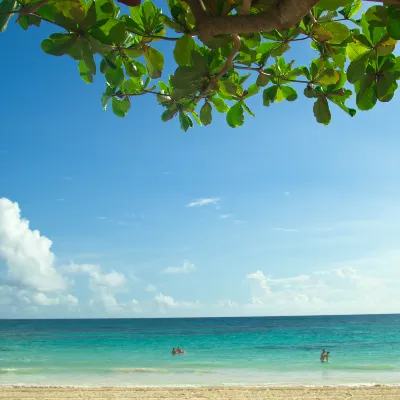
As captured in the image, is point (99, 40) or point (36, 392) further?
point (36, 392)

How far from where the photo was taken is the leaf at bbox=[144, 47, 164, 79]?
1551 millimetres

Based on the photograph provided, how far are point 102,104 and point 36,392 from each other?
34.1 feet

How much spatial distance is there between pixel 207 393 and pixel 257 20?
10.4 metres

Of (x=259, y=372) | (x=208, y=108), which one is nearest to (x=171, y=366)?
(x=259, y=372)

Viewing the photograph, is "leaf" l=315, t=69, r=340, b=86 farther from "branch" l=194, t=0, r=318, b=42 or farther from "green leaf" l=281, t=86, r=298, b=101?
"branch" l=194, t=0, r=318, b=42

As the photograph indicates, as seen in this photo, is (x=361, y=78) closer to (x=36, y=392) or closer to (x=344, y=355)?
(x=36, y=392)

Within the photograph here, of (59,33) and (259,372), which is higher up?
(59,33)

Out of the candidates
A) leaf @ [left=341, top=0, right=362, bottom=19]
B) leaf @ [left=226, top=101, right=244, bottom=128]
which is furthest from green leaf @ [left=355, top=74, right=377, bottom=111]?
leaf @ [left=226, top=101, right=244, bottom=128]

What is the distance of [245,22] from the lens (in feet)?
3.82

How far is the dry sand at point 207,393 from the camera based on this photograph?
32.9 feet

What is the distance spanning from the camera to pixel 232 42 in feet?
5.14

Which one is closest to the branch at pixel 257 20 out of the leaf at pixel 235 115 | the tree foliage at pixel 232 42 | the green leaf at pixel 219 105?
the tree foliage at pixel 232 42

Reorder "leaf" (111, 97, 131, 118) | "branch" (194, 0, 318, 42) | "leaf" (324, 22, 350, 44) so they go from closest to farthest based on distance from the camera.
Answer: "branch" (194, 0, 318, 42) < "leaf" (324, 22, 350, 44) < "leaf" (111, 97, 131, 118)

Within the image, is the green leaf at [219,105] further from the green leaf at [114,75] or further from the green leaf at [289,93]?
the green leaf at [114,75]
